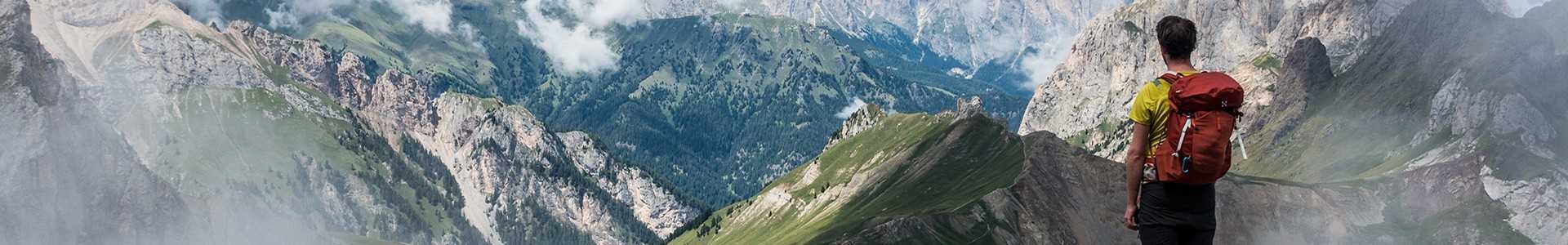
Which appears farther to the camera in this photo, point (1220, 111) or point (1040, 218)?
point (1040, 218)

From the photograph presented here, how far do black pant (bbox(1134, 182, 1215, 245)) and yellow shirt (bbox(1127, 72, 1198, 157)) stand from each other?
55 cm

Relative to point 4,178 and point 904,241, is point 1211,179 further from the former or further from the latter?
point 4,178

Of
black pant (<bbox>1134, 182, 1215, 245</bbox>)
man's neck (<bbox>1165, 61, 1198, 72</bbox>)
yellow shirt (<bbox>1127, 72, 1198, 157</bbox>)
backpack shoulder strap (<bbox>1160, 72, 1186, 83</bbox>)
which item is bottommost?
black pant (<bbox>1134, 182, 1215, 245</bbox>)

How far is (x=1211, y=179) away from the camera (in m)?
17.0

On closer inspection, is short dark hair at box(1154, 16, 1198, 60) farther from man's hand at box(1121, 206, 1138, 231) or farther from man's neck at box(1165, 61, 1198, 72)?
man's hand at box(1121, 206, 1138, 231)

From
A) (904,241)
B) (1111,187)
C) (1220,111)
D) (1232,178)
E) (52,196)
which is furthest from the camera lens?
(52,196)

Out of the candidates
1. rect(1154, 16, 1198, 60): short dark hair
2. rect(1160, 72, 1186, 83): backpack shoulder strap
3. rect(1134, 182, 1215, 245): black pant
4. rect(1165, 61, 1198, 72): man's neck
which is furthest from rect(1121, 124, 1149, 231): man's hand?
rect(1154, 16, 1198, 60): short dark hair

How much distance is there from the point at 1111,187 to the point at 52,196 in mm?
157686

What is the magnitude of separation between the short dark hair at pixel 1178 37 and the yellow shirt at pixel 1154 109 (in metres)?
0.66

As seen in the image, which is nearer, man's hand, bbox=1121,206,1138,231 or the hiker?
the hiker

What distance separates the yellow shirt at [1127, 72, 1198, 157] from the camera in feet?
56.2

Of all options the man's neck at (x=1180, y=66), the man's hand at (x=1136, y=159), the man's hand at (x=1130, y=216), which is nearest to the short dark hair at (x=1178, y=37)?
the man's neck at (x=1180, y=66)

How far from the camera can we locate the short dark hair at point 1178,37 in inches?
703

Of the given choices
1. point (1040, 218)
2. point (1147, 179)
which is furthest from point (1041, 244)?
point (1147, 179)
